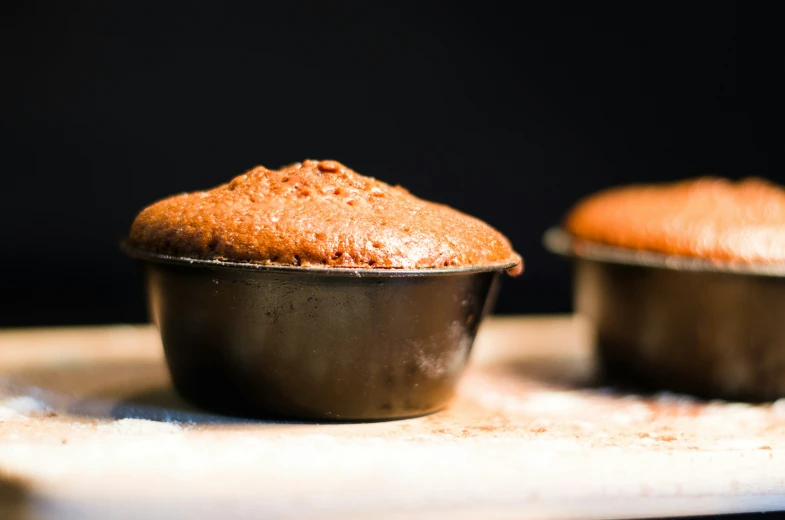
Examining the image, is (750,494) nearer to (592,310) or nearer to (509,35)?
(592,310)

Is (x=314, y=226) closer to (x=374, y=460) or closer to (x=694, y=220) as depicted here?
(x=374, y=460)

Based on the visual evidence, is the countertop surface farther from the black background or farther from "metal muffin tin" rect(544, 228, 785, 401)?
the black background

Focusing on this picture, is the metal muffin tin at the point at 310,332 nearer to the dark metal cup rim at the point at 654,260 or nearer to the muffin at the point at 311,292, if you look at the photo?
the muffin at the point at 311,292

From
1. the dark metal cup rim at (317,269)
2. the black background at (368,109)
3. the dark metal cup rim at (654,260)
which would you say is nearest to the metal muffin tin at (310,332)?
the dark metal cup rim at (317,269)

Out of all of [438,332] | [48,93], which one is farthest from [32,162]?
[438,332]

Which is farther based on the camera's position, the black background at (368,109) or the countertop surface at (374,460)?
the black background at (368,109)

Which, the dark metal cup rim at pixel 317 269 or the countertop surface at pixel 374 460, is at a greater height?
the dark metal cup rim at pixel 317 269

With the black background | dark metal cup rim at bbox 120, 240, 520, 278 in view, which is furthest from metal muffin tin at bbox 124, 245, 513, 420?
the black background
